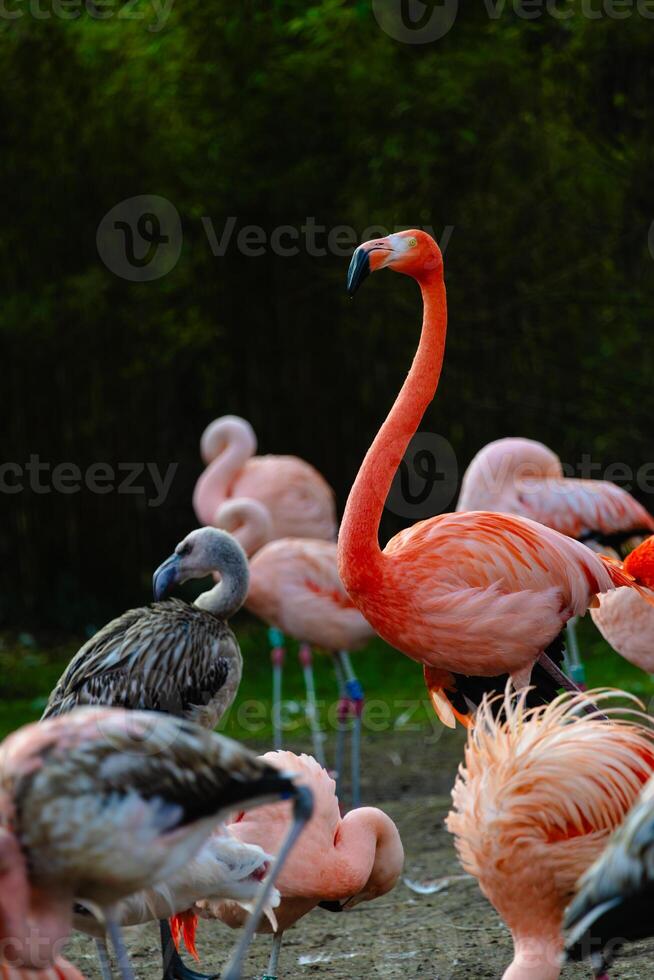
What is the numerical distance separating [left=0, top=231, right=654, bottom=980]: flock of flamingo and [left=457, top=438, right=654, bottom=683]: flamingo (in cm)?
156

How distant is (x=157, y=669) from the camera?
13.4ft

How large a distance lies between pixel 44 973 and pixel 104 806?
16.4 inches

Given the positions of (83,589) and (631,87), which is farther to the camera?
(83,589)

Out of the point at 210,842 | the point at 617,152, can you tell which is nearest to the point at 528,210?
the point at 617,152

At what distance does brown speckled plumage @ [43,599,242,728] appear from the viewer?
406 cm

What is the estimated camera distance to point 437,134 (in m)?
9.32

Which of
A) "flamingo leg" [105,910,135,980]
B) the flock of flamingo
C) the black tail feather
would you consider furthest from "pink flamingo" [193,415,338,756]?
"flamingo leg" [105,910,135,980]

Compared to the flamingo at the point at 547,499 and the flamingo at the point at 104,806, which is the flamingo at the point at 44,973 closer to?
the flamingo at the point at 104,806

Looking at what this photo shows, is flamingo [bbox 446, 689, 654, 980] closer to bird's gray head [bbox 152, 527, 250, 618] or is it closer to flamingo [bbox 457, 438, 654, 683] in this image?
bird's gray head [bbox 152, 527, 250, 618]

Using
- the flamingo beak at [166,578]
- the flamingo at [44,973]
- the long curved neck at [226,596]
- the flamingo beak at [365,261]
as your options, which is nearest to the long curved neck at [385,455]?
the flamingo beak at [365,261]

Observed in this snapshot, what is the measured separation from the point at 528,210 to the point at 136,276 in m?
2.82

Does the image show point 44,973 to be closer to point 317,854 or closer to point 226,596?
point 317,854

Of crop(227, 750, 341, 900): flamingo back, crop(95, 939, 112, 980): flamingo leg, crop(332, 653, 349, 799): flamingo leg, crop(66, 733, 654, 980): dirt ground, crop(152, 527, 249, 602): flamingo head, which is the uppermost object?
crop(152, 527, 249, 602): flamingo head

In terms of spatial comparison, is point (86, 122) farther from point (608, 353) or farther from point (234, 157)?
point (608, 353)
